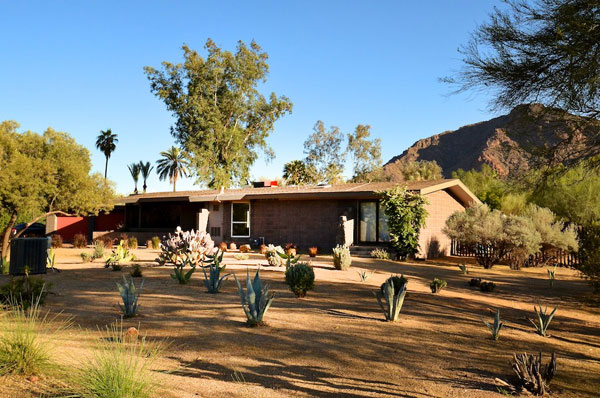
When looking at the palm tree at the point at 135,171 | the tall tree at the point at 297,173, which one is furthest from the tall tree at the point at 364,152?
the palm tree at the point at 135,171

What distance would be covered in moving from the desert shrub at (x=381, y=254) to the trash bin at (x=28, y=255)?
1231 cm

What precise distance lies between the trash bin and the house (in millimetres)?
11075

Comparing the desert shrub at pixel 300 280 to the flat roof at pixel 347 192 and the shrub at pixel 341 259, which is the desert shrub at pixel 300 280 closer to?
the shrub at pixel 341 259

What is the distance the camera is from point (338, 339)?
20.1 feet

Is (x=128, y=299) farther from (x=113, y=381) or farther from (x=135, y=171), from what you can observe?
(x=135, y=171)

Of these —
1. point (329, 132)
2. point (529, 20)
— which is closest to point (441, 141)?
point (329, 132)

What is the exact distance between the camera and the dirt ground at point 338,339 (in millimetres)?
4500

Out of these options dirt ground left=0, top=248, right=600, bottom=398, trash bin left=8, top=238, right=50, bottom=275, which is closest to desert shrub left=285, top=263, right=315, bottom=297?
dirt ground left=0, top=248, right=600, bottom=398

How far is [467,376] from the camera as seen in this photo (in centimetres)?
482

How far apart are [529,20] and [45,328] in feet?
31.9

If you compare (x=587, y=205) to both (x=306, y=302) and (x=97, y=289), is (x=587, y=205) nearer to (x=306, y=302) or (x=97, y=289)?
(x=306, y=302)

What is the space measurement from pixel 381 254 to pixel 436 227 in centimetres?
383

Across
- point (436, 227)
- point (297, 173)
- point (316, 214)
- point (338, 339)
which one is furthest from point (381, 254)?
point (297, 173)

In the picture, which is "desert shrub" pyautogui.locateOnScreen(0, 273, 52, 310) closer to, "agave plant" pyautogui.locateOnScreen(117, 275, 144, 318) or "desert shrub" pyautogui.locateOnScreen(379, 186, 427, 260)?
"agave plant" pyautogui.locateOnScreen(117, 275, 144, 318)
